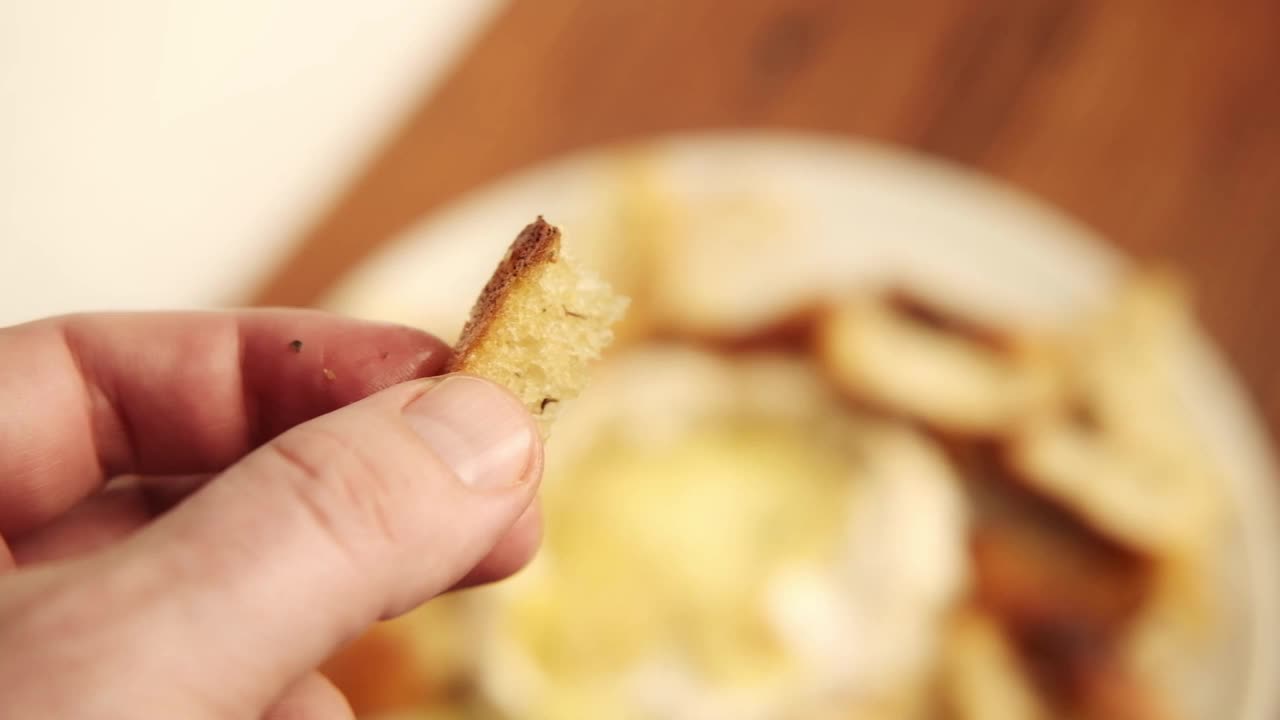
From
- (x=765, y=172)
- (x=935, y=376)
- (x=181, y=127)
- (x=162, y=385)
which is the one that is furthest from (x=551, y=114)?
(x=162, y=385)

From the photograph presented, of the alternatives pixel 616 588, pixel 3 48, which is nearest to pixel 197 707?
pixel 616 588

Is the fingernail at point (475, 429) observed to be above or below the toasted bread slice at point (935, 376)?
below

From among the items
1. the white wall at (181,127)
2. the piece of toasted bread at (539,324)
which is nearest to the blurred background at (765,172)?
the white wall at (181,127)

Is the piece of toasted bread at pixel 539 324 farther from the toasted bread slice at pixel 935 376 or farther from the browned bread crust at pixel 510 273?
the toasted bread slice at pixel 935 376

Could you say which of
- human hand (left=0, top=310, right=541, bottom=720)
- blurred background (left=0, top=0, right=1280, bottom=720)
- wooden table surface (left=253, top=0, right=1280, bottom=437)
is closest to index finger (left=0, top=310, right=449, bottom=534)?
human hand (left=0, top=310, right=541, bottom=720)

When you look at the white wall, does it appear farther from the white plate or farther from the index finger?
the index finger

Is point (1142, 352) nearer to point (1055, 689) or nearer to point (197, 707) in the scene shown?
point (1055, 689)
